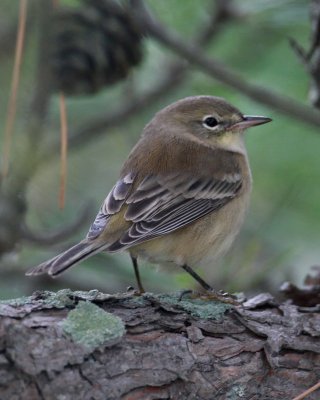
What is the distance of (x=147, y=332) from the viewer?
3.21 m

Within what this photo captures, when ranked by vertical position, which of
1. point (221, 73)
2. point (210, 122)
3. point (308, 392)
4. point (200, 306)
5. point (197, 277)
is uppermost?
point (221, 73)

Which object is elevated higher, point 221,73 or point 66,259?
point 221,73

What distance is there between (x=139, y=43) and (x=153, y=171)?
719 millimetres

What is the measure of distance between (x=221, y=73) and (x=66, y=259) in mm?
1209

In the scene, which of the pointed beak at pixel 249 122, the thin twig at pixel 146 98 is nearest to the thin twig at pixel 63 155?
the thin twig at pixel 146 98

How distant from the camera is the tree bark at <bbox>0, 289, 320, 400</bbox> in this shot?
283 cm

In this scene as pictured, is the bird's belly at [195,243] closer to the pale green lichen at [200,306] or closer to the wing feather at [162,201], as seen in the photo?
the wing feather at [162,201]

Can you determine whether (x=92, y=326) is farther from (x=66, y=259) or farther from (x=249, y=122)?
(x=249, y=122)

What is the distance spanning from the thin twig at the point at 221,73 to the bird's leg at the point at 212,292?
34.3 inches

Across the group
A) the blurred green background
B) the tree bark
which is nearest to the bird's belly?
the blurred green background

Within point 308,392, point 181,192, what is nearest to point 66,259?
point 181,192

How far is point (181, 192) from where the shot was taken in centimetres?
448

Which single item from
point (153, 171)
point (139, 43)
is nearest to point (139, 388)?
point (153, 171)

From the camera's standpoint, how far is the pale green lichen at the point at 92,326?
9.75 ft
